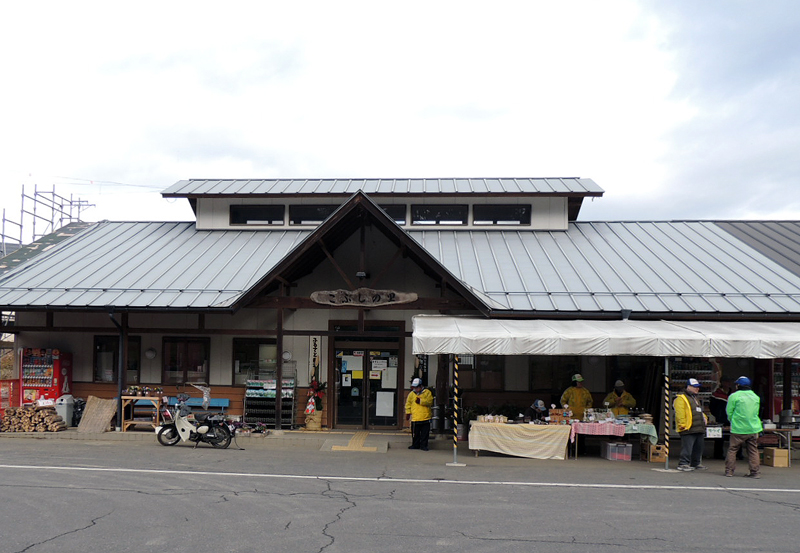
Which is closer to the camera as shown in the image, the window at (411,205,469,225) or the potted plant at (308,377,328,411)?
the potted plant at (308,377,328,411)

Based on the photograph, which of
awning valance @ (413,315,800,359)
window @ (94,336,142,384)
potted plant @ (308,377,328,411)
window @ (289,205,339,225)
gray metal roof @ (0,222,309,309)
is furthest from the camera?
window @ (289,205,339,225)

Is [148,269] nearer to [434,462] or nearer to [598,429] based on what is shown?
[434,462]

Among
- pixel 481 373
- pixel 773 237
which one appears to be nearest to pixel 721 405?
pixel 481 373

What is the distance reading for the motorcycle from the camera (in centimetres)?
1256

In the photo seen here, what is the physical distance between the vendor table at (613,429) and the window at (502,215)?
838cm

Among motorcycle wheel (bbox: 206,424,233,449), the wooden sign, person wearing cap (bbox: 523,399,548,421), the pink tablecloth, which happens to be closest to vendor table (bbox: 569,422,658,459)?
the pink tablecloth

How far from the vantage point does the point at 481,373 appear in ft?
49.9

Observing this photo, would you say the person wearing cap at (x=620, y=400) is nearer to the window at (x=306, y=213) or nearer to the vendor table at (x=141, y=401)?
the window at (x=306, y=213)

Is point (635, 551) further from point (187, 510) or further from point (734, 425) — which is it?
point (734, 425)

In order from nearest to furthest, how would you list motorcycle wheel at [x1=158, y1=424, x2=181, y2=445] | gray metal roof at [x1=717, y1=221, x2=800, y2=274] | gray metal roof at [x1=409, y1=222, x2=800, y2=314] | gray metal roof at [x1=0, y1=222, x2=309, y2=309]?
motorcycle wheel at [x1=158, y1=424, x2=181, y2=445], gray metal roof at [x1=409, y1=222, x2=800, y2=314], gray metal roof at [x1=0, y1=222, x2=309, y2=309], gray metal roof at [x1=717, y1=221, x2=800, y2=274]

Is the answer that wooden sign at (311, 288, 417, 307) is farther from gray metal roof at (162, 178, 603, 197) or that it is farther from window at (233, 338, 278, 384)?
gray metal roof at (162, 178, 603, 197)

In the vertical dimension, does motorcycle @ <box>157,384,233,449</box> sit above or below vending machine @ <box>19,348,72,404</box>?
below

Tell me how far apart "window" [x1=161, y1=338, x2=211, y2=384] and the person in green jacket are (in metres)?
12.2

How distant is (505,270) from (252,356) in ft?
23.2
